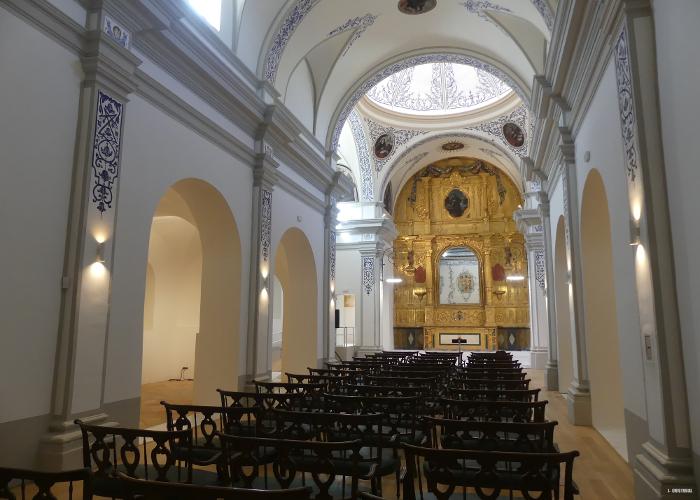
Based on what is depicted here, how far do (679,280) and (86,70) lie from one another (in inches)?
227

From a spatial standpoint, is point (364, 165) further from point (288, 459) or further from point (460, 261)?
point (288, 459)

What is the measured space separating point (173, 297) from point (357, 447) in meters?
12.0

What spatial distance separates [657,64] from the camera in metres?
4.13

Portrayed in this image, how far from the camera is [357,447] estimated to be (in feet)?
9.60

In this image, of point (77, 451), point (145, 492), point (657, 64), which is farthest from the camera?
point (77, 451)

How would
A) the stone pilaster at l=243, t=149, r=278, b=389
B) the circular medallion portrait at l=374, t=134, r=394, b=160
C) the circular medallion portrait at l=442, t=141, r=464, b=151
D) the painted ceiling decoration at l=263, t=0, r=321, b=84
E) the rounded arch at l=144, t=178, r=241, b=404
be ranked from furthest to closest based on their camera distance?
the circular medallion portrait at l=442, t=141, r=464, b=151 → the circular medallion portrait at l=374, t=134, r=394, b=160 → the painted ceiling decoration at l=263, t=0, r=321, b=84 → the stone pilaster at l=243, t=149, r=278, b=389 → the rounded arch at l=144, t=178, r=241, b=404

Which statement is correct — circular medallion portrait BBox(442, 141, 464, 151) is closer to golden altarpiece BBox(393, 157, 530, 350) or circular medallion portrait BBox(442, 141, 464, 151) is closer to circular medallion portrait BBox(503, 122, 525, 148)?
golden altarpiece BBox(393, 157, 530, 350)

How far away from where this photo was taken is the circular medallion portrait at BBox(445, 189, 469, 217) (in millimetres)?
25109

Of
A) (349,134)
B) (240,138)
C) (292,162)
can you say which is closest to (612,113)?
(240,138)

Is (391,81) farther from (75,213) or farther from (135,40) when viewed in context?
(75,213)

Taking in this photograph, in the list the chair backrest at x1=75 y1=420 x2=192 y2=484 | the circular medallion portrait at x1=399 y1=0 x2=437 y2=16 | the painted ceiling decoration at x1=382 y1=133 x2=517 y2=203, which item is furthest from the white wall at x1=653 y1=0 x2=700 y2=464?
the painted ceiling decoration at x1=382 y1=133 x2=517 y2=203

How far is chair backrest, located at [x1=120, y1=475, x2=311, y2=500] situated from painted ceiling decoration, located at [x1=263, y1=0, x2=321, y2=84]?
344 inches

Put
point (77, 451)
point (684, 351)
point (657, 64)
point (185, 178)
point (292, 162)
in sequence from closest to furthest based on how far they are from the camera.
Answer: point (684, 351) < point (657, 64) < point (77, 451) < point (185, 178) < point (292, 162)

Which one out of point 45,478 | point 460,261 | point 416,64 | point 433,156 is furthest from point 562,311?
point 460,261
